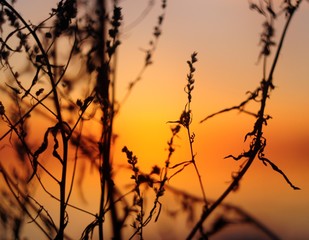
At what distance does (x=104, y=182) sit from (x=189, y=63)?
0.83 m

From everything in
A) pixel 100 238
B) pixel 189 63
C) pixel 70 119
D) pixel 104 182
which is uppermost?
pixel 189 63

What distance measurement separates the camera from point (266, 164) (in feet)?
8.05

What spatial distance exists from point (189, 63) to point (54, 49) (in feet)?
3.04

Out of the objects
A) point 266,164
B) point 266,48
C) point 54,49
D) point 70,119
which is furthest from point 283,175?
point 54,49

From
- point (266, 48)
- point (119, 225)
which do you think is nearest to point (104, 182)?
point (119, 225)

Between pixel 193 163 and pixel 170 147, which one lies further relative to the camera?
pixel 170 147

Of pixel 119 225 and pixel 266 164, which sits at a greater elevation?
pixel 266 164

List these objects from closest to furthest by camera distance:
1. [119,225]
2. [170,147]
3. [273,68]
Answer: [273,68] < [119,225] < [170,147]

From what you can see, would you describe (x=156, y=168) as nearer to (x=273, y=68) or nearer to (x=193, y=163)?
(x=193, y=163)

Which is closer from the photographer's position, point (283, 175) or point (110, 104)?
point (283, 175)

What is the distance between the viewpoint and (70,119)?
10.2 feet

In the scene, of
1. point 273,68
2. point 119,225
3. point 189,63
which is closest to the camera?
point 273,68

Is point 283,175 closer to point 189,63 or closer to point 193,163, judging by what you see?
point 193,163

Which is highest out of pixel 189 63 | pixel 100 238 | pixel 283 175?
pixel 189 63
